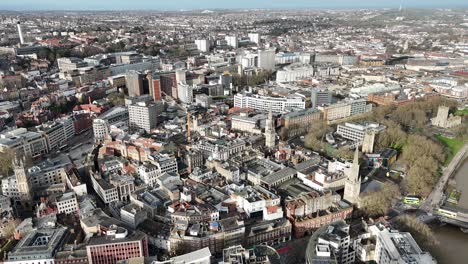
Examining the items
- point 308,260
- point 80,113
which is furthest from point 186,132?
point 308,260

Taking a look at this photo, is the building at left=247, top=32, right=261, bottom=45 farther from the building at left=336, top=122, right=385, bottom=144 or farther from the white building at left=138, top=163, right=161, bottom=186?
the white building at left=138, top=163, right=161, bottom=186

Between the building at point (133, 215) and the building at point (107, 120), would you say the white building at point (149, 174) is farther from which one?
the building at point (107, 120)

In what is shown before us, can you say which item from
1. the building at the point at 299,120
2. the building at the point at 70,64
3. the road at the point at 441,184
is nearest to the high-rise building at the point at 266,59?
the building at the point at 299,120

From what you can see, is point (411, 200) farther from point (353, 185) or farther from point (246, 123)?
point (246, 123)

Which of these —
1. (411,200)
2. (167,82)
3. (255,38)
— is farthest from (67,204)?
(255,38)

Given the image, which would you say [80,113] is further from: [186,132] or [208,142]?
[208,142]

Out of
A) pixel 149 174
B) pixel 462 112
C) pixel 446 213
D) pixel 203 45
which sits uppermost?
pixel 203 45
